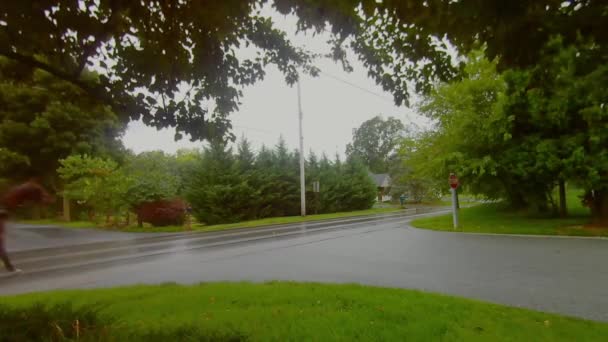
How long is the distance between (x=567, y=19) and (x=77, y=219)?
28609 mm

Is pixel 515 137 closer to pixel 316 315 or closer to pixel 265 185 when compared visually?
pixel 316 315

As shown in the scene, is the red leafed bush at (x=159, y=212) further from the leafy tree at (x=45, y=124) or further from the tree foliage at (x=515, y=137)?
the tree foliage at (x=515, y=137)

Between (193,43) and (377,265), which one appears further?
(377,265)

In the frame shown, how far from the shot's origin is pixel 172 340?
2842 millimetres

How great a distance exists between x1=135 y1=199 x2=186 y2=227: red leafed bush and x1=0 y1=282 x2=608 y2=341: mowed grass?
13227mm

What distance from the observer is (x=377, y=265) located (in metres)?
7.79

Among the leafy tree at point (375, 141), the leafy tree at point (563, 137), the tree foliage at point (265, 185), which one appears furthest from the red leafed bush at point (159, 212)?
the leafy tree at point (375, 141)

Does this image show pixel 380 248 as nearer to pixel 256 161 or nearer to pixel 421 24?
pixel 421 24

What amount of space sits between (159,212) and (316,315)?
640 inches

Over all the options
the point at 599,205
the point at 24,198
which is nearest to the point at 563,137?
the point at 599,205

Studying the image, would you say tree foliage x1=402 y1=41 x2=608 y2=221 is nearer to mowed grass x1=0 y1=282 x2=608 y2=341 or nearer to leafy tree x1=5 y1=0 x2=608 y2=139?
leafy tree x1=5 y1=0 x2=608 y2=139

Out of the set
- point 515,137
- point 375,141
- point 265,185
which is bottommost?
point 265,185

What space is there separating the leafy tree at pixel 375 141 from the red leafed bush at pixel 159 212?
61385 millimetres

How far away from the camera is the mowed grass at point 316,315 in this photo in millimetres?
3533
